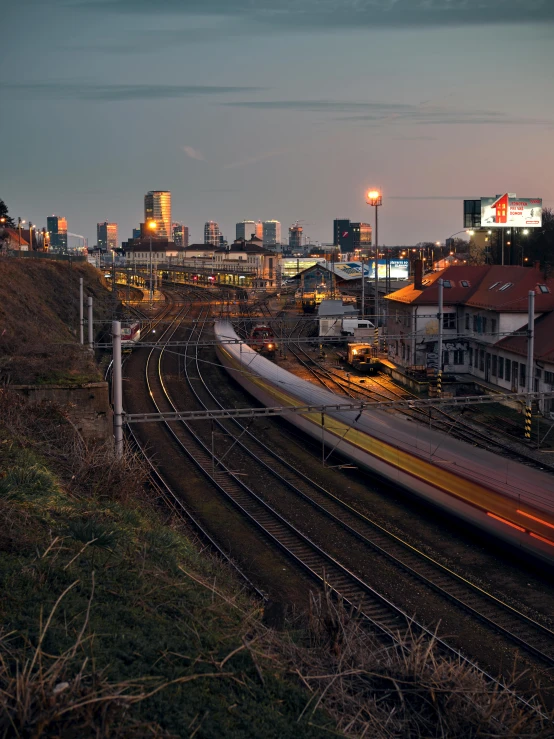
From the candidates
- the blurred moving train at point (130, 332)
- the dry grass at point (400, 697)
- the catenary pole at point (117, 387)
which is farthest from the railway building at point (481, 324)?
the dry grass at point (400, 697)

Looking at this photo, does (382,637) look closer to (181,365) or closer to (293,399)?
(293,399)

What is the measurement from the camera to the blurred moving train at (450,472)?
1212 cm

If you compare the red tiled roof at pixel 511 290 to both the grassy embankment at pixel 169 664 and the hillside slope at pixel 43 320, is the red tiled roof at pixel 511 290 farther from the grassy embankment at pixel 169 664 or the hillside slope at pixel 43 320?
the grassy embankment at pixel 169 664

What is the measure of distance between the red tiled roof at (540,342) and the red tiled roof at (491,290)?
1.07 meters

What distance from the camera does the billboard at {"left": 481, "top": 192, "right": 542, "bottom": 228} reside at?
5234 centimetres

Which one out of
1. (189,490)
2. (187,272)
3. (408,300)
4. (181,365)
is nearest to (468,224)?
(187,272)

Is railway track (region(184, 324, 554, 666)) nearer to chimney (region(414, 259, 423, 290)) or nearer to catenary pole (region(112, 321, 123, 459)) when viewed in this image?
catenary pole (region(112, 321, 123, 459))

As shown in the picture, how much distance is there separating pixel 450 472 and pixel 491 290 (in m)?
20.6

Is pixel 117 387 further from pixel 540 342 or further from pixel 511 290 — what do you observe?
pixel 511 290

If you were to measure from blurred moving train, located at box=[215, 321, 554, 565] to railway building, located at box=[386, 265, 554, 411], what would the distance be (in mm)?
8205

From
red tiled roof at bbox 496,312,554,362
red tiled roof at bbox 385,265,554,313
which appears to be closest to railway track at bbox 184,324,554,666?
red tiled roof at bbox 496,312,554,362

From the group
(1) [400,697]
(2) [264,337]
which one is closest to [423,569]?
(1) [400,697]

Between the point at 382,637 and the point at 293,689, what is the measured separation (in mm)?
4012

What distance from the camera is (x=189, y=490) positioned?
17000mm
